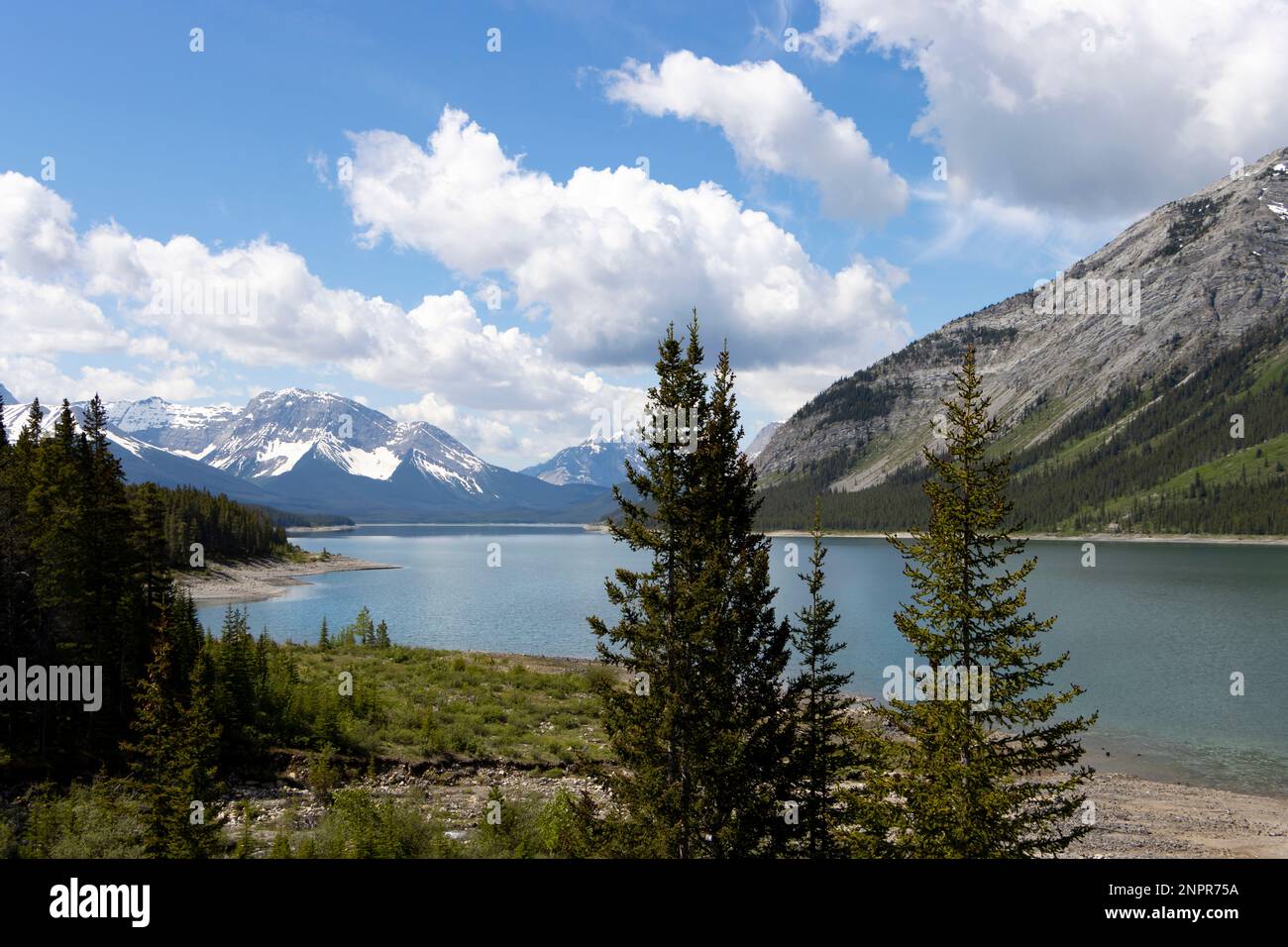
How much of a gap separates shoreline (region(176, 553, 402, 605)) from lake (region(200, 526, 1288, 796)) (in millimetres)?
5018

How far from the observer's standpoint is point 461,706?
4459cm

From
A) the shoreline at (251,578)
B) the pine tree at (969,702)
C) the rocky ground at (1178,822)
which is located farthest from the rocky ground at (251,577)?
the pine tree at (969,702)

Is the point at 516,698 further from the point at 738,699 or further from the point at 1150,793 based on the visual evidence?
the point at 1150,793

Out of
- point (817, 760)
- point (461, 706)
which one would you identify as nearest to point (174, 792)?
point (817, 760)

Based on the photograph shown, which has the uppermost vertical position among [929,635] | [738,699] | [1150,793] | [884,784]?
[929,635]

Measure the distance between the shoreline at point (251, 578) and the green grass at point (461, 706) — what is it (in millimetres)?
58515

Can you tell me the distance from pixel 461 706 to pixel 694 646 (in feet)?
99.9

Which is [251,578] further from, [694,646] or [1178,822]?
[1178,822]

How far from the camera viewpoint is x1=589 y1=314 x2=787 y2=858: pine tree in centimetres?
1819

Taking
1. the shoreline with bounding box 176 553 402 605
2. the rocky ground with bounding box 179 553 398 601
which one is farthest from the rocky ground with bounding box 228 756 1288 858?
the shoreline with bounding box 176 553 402 605

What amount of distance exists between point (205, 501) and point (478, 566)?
67.8 metres
